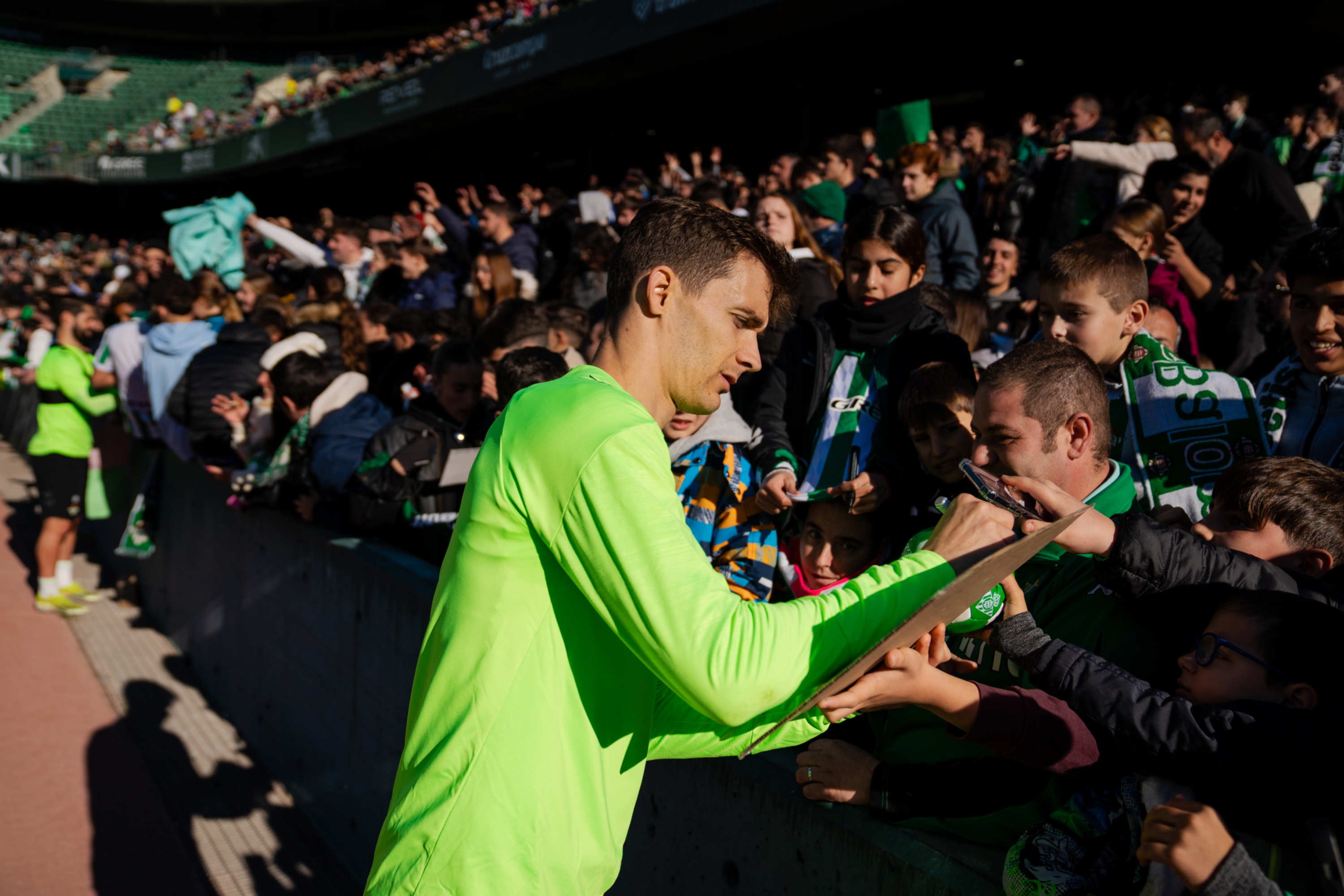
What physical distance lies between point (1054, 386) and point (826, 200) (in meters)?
4.19

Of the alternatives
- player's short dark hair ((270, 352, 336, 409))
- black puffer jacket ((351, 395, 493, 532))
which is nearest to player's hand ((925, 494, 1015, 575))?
black puffer jacket ((351, 395, 493, 532))

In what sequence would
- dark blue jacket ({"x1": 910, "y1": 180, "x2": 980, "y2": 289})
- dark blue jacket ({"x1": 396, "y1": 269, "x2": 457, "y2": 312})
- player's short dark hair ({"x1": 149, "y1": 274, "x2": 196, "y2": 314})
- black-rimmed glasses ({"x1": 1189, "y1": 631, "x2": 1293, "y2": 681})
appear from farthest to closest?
dark blue jacket ({"x1": 396, "y1": 269, "x2": 457, "y2": 312}) < player's short dark hair ({"x1": 149, "y1": 274, "x2": 196, "y2": 314}) < dark blue jacket ({"x1": 910, "y1": 180, "x2": 980, "y2": 289}) < black-rimmed glasses ({"x1": 1189, "y1": 631, "x2": 1293, "y2": 681})

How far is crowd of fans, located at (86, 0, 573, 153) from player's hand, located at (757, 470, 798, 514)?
16643mm

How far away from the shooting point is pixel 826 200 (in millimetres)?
6285

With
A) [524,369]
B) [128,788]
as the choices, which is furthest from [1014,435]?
[128,788]

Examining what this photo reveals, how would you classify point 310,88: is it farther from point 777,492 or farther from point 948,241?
point 777,492

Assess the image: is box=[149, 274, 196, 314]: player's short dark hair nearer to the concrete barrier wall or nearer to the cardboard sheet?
the concrete barrier wall

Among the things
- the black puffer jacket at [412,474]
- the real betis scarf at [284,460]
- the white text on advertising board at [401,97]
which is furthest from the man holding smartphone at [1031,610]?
Result: the white text on advertising board at [401,97]

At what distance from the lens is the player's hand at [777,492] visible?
3.05 meters

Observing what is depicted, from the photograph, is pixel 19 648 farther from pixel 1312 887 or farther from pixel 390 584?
pixel 1312 887

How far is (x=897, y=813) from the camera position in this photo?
2.05 metres

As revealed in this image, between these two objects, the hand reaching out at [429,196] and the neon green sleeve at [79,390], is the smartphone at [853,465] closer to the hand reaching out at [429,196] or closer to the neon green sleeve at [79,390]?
the hand reaching out at [429,196]

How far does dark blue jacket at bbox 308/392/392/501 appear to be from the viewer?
15.6 feet

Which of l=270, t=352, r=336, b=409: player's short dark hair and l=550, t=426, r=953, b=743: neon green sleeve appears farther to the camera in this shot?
l=270, t=352, r=336, b=409: player's short dark hair
